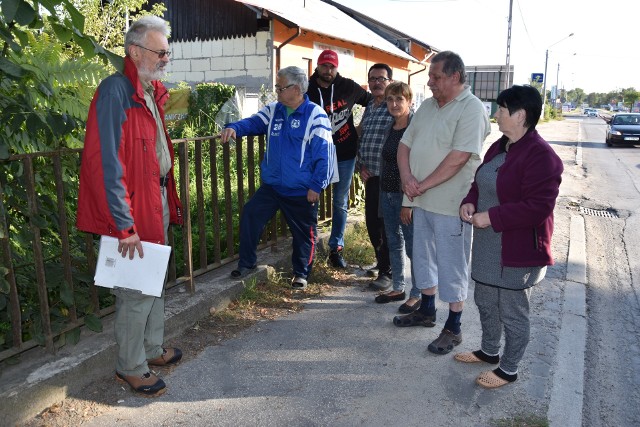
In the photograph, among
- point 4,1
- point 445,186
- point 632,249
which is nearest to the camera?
point 4,1

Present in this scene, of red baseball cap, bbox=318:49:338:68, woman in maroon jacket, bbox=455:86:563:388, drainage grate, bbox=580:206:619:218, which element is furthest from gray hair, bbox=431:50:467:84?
drainage grate, bbox=580:206:619:218

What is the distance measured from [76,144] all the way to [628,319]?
14.7 feet

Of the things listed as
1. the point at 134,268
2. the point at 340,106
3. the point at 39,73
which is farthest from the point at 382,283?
the point at 39,73

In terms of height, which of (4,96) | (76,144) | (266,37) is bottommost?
(76,144)

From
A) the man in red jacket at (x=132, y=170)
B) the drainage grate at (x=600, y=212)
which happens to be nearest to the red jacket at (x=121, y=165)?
the man in red jacket at (x=132, y=170)

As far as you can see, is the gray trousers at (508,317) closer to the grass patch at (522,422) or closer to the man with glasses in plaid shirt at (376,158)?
the grass patch at (522,422)

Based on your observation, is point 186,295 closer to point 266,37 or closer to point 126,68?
point 126,68

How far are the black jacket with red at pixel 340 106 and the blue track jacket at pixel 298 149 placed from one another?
84cm


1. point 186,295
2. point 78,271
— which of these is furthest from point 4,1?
point 186,295

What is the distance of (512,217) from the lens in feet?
9.20

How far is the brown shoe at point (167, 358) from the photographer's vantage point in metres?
3.29

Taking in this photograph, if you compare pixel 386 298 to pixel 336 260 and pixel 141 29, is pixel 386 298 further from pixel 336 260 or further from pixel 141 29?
pixel 141 29

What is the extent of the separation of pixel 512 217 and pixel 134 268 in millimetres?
1991

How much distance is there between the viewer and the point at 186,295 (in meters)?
3.96
